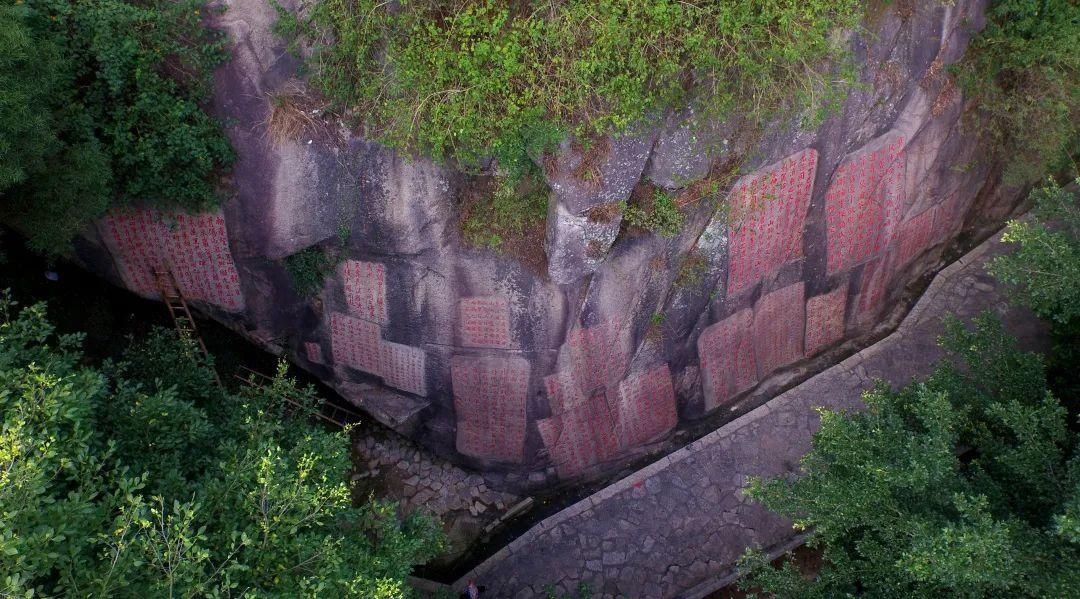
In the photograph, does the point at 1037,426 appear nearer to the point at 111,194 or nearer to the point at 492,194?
the point at 492,194

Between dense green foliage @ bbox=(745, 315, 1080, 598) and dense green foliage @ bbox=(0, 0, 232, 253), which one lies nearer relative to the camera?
dense green foliage @ bbox=(745, 315, 1080, 598)

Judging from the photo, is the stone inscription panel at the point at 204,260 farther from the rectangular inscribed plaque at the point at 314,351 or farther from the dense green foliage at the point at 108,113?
the rectangular inscribed plaque at the point at 314,351

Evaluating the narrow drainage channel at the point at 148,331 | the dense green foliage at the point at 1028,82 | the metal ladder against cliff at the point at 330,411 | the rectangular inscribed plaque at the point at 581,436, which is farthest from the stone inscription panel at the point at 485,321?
the dense green foliage at the point at 1028,82

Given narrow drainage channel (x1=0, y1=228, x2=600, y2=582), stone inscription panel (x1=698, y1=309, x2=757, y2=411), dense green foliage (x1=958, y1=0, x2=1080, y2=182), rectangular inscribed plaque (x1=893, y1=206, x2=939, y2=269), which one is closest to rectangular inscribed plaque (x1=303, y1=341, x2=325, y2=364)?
narrow drainage channel (x1=0, y1=228, x2=600, y2=582)

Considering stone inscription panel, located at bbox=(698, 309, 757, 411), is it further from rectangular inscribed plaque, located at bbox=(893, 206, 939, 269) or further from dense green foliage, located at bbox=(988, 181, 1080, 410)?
dense green foliage, located at bbox=(988, 181, 1080, 410)

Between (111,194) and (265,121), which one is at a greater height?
(265,121)

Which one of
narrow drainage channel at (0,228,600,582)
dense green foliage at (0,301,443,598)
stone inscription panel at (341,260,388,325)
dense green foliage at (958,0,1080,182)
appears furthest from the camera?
stone inscription panel at (341,260,388,325)

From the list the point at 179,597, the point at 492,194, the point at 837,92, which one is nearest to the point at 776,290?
the point at 837,92
